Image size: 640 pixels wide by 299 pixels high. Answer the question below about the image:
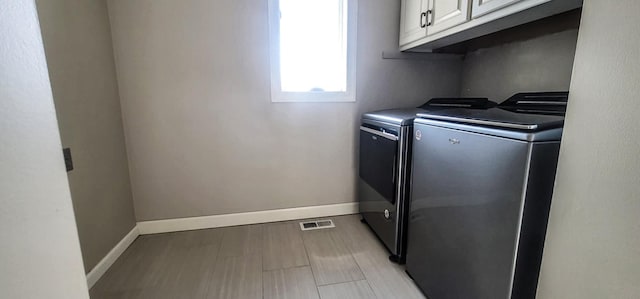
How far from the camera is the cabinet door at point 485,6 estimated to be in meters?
1.22

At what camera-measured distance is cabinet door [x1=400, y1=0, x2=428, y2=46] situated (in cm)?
182

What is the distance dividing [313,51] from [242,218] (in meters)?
1.51

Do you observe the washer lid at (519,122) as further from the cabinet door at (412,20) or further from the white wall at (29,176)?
the white wall at (29,176)

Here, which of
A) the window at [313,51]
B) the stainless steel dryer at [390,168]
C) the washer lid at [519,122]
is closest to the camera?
the washer lid at [519,122]

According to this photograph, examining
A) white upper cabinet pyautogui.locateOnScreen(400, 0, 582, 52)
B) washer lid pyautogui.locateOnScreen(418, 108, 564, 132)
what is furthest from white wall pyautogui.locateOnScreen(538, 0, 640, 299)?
white upper cabinet pyautogui.locateOnScreen(400, 0, 582, 52)

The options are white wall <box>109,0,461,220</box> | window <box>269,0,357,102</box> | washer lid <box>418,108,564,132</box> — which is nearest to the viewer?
washer lid <box>418,108,564,132</box>

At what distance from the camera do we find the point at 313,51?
2.21 meters

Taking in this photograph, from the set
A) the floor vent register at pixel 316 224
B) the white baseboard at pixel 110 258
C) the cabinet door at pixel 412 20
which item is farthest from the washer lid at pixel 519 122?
the white baseboard at pixel 110 258

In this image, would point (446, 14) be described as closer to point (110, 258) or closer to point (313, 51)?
point (313, 51)

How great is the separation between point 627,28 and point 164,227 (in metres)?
2.63

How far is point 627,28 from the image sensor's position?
59cm

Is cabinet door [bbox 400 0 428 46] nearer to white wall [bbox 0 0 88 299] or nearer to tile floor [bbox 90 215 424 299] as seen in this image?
tile floor [bbox 90 215 424 299]

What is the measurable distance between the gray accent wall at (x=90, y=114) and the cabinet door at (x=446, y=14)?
205 cm

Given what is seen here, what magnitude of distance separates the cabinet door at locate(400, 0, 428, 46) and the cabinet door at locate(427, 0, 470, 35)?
0.28 ft
